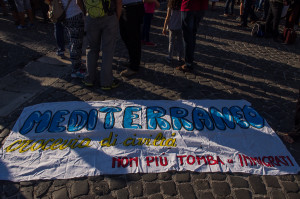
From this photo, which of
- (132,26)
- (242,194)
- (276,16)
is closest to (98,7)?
(132,26)

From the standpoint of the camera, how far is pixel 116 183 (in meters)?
2.49

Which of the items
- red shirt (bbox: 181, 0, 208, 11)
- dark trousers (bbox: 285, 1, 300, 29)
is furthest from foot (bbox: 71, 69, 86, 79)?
dark trousers (bbox: 285, 1, 300, 29)

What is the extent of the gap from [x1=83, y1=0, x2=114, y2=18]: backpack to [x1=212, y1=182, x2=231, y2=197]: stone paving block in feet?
8.92

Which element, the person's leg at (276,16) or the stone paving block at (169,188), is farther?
the person's leg at (276,16)

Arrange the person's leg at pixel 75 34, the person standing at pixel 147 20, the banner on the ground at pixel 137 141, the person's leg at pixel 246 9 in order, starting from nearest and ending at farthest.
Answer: the banner on the ground at pixel 137 141
the person's leg at pixel 75 34
the person standing at pixel 147 20
the person's leg at pixel 246 9

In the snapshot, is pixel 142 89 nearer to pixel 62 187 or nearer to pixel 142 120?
pixel 142 120

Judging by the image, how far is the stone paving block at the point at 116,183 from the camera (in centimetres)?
244

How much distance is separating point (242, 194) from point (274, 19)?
6406 mm

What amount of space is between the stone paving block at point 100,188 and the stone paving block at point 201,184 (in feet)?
2.99

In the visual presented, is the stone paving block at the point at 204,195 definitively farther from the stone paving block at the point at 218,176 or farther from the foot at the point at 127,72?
the foot at the point at 127,72

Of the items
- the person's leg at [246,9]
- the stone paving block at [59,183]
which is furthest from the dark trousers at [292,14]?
the stone paving block at [59,183]

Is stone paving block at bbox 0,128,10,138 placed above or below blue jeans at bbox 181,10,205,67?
below

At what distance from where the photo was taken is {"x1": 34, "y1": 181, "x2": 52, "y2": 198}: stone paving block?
2.37 m

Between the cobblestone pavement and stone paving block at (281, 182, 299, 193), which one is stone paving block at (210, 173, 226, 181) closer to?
the cobblestone pavement
